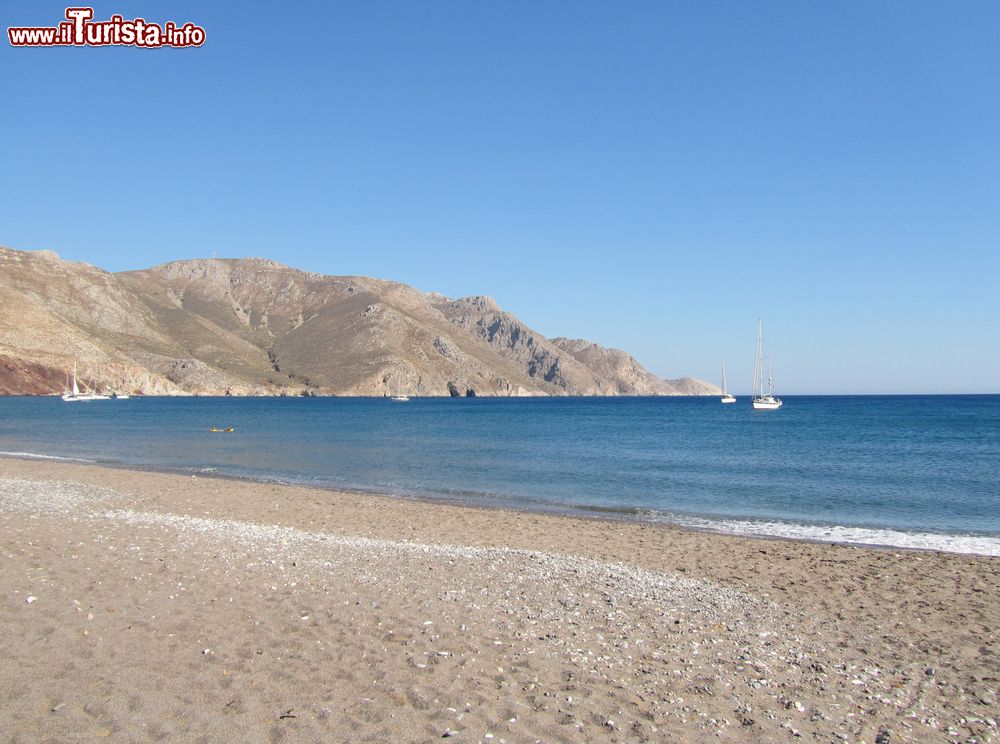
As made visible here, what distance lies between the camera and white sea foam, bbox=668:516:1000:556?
19234 millimetres

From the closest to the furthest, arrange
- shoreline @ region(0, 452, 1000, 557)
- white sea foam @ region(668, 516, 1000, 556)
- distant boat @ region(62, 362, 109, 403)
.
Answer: white sea foam @ region(668, 516, 1000, 556), shoreline @ region(0, 452, 1000, 557), distant boat @ region(62, 362, 109, 403)

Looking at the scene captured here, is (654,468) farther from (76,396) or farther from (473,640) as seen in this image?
(76,396)

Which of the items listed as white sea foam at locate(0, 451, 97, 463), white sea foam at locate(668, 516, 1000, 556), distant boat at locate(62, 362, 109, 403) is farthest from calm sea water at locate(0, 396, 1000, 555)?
distant boat at locate(62, 362, 109, 403)

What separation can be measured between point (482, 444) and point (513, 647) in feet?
156

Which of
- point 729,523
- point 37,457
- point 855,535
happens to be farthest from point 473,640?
point 37,457

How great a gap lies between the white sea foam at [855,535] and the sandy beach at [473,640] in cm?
Result: 219

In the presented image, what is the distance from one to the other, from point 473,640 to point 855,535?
15945 millimetres

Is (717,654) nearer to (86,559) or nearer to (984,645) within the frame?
(984,645)

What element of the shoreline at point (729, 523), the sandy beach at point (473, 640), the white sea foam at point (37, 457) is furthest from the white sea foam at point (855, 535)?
the white sea foam at point (37, 457)

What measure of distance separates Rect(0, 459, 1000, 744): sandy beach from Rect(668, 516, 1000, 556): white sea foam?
2186mm

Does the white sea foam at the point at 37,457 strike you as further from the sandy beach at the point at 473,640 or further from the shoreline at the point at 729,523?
the sandy beach at the point at 473,640

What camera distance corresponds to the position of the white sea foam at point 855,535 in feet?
63.1

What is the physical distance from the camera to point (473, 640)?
9297 millimetres

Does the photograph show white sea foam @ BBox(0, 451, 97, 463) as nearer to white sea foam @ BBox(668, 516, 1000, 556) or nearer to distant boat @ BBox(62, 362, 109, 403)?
white sea foam @ BBox(668, 516, 1000, 556)
